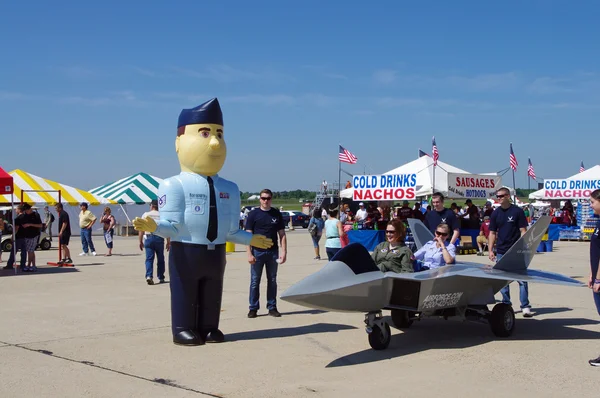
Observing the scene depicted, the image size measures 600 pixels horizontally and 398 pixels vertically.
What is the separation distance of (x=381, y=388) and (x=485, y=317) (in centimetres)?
277

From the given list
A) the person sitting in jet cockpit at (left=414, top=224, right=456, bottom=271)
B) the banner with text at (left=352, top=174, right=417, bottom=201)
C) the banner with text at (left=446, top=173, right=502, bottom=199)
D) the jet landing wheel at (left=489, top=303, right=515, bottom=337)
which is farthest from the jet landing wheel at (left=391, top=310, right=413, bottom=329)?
the banner with text at (left=446, top=173, right=502, bottom=199)

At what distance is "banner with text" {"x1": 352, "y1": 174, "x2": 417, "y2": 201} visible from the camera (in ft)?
78.4

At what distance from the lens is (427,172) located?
2538 centimetres

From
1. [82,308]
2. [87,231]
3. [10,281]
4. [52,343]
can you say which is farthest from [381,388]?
[87,231]

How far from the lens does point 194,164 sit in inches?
305

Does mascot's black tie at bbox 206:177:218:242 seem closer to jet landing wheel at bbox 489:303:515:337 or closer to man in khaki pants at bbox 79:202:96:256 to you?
jet landing wheel at bbox 489:303:515:337

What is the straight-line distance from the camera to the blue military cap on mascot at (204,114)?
7.82 metres

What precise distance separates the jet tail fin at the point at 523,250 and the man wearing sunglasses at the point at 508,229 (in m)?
0.77

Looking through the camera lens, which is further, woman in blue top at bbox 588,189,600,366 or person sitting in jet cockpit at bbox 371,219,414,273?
person sitting in jet cockpit at bbox 371,219,414,273

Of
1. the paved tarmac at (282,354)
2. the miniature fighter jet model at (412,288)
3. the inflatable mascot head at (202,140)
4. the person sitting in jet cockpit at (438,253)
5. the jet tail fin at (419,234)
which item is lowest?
the paved tarmac at (282,354)


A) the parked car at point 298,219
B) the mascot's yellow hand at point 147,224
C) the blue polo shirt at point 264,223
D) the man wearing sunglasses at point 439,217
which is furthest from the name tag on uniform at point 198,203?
the parked car at point 298,219

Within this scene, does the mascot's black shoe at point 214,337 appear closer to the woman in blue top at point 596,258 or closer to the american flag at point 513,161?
the woman in blue top at point 596,258

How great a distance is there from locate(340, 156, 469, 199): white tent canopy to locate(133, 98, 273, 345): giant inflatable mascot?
56.6 ft

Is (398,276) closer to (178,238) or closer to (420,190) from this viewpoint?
(178,238)
